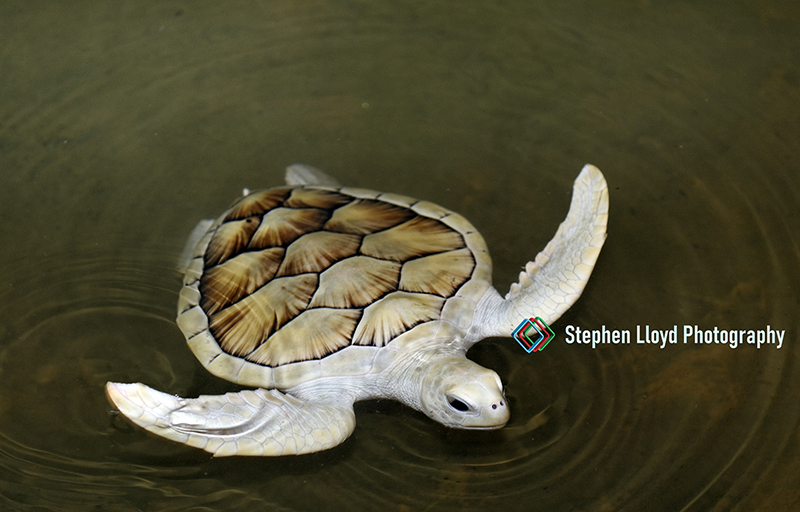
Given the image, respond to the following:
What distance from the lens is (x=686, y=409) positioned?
7.66ft

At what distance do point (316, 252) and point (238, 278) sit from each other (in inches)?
13.2

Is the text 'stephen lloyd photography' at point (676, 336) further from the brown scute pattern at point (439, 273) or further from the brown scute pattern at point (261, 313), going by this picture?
the brown scute pattern at point (261, 313)

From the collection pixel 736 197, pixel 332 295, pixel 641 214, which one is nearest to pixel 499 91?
pixel 641 214

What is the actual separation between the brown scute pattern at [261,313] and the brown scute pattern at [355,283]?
55 mm

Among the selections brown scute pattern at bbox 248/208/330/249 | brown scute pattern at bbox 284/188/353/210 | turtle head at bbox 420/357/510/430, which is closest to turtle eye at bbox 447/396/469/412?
turtle head at bbox 420/357/510/430

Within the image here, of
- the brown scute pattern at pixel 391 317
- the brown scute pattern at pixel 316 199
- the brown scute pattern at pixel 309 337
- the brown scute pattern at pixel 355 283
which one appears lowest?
the brown scute pattern at pixel 309 337

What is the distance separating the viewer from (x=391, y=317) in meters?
2.29

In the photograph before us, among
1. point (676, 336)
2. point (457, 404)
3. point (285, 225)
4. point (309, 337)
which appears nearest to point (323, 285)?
point (309, 337)

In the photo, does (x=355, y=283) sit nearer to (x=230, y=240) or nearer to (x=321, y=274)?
(x=321, y=274)

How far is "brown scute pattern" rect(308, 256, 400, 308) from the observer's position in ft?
7.65

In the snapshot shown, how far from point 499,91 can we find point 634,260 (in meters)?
1.35

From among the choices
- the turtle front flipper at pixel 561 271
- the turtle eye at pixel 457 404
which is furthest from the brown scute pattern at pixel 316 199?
the turtle eye at pixel 457 404

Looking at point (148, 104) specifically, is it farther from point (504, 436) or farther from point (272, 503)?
point (504, 436)

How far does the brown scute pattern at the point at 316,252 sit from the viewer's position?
8.00 ft
